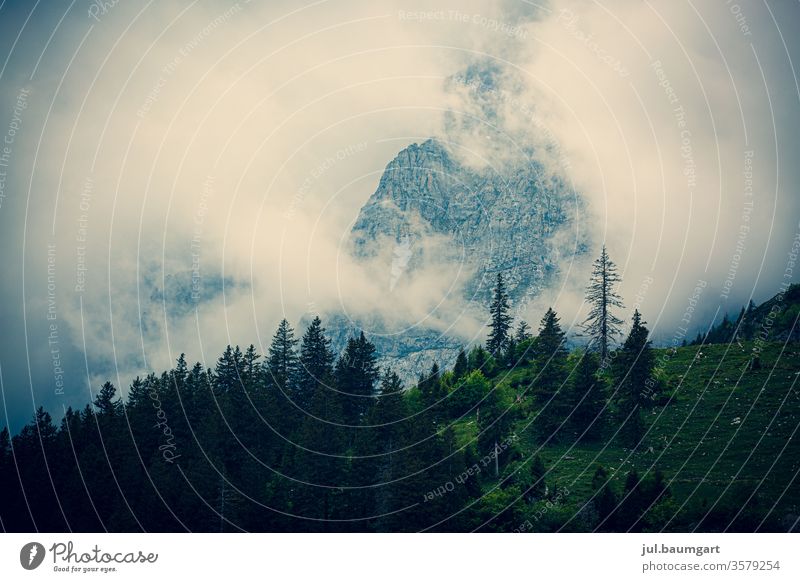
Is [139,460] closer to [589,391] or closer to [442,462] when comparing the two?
[442,462]

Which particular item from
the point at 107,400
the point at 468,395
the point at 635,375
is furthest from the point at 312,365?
the point at 635,375

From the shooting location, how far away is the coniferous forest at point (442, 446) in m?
71.1

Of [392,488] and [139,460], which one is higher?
[139,460]

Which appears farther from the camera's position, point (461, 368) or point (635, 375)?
point (461, 368)

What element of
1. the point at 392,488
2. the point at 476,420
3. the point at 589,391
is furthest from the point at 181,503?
the point at 589,391

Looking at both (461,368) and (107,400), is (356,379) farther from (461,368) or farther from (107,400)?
(107,400)

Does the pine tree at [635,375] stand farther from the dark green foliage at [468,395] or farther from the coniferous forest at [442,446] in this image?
the dark green foliage at [468,395]

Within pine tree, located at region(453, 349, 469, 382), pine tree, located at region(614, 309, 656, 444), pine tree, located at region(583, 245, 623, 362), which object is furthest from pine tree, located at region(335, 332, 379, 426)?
pine tree, located at region(614, 309, 656, 444)

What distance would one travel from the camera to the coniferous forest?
71125mm

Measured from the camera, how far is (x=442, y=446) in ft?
257

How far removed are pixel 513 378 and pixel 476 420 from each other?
36.1 ft

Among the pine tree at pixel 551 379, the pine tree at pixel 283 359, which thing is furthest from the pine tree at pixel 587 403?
the pine tree at pixel 283 359
